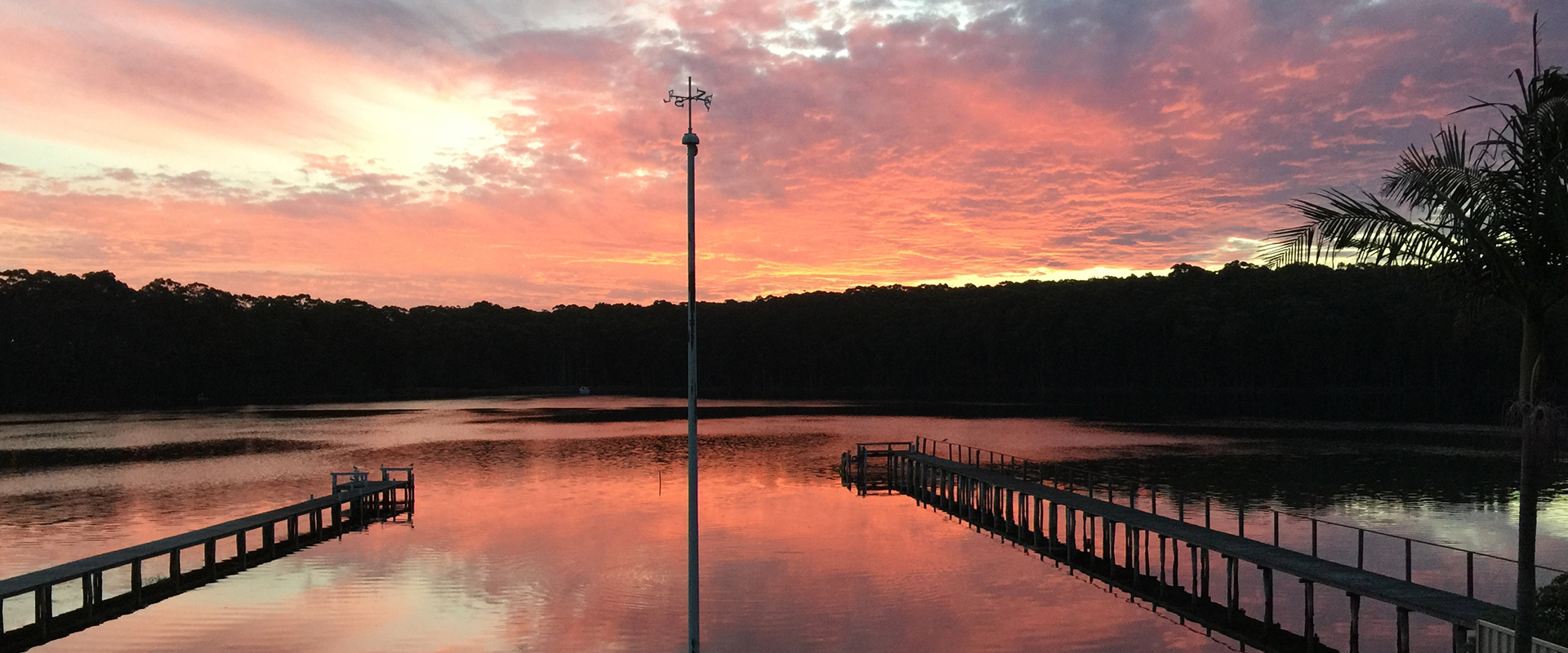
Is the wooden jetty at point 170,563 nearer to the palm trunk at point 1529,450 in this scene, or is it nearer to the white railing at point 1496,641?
the white railing at point 1496,641

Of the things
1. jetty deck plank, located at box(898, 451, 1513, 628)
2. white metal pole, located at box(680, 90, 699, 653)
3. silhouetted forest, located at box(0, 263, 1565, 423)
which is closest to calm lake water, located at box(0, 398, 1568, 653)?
jetty deck plank, located at box(898, 451, 1513, 628)

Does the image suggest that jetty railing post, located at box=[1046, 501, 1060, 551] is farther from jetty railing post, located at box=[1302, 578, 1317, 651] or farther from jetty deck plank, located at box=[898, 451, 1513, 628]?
jetty railing post, located at box=[1302, 578, 1317, 651]

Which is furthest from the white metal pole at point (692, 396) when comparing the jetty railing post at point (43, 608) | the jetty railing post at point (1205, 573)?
the jetty railing post at point (43, 608)

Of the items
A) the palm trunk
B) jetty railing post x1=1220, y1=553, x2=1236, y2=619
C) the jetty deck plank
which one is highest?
the palm trunk

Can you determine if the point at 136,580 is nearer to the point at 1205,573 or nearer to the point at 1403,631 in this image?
the point at 1205,573

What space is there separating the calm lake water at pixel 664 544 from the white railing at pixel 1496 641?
8.64 metres

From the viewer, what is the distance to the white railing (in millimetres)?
12285

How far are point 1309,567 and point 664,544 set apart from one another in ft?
63.2

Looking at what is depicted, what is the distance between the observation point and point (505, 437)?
262 feet

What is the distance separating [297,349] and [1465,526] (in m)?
179

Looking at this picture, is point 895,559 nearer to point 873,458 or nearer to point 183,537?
point 183,537

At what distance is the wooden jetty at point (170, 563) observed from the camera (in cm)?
2364

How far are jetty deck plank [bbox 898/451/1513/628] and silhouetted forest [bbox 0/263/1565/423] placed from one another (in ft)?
248

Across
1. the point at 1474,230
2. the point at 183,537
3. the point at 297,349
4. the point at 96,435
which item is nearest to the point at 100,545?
the point at 183,537
